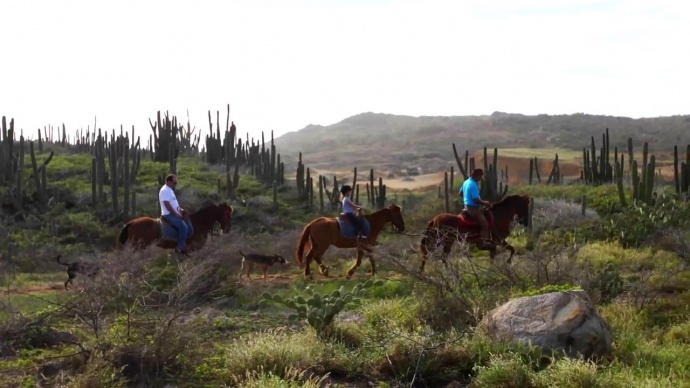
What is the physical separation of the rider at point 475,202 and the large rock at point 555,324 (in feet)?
19.7

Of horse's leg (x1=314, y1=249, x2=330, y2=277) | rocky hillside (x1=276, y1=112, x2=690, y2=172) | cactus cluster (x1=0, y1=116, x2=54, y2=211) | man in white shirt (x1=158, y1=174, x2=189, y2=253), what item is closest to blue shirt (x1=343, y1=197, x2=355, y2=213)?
horse's leg (x1=314, y1=249, x2=330, y2=277)

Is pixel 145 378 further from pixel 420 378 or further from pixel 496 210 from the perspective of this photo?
pixel 496 210

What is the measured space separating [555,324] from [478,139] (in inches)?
3948

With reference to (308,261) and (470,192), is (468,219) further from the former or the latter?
(308,261)

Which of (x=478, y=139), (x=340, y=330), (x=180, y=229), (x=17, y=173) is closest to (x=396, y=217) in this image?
(x=180, y=229)

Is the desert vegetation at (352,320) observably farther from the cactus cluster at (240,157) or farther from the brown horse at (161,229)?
the cactus cluster at (240,157)

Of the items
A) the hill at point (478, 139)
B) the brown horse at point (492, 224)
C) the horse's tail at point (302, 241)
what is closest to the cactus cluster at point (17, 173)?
the horse's tail at point (302, 241)

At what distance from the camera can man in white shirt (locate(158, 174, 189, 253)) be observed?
582 inches

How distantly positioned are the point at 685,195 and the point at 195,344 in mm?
17849

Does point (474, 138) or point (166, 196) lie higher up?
point (474, 138)

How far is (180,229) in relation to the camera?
15352 mm

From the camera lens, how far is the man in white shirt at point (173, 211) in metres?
14.8

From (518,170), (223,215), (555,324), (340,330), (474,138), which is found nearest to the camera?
(555,324)

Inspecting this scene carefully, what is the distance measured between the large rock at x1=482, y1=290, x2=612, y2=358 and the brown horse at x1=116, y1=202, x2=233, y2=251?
8.10 meters
